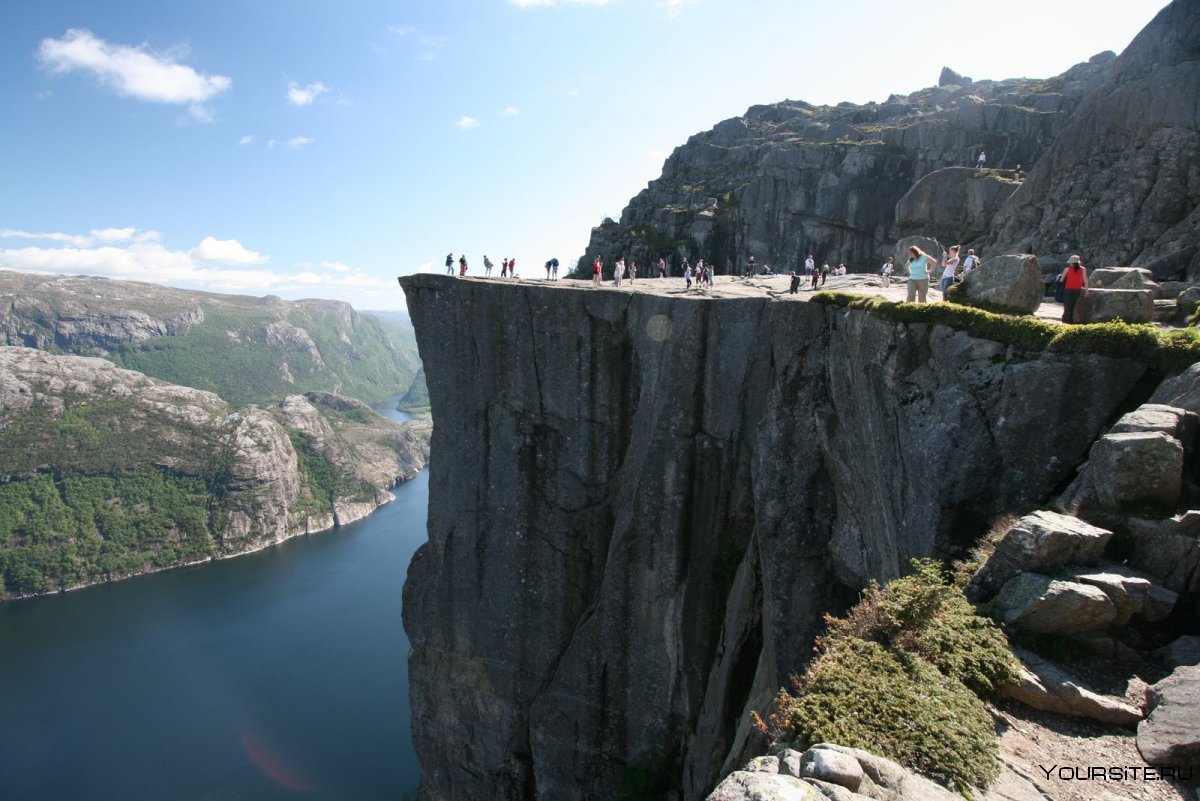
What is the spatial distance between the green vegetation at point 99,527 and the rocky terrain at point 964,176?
4639 inches

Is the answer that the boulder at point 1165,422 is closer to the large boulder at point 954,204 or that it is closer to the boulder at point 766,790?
the boulder at point 766,790

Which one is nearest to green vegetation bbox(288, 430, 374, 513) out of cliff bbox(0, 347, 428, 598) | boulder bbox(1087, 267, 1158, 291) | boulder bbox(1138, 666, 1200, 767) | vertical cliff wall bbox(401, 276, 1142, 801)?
cliff bbox(0, 347, 428, 598)

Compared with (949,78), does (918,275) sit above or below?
below

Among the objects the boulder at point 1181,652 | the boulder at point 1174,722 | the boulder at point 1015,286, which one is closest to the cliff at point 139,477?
the boulder at point 1015,286

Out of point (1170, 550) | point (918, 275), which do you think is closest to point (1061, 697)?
point (1170, 550)

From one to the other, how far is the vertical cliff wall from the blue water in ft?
106

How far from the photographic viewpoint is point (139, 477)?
14500 centimetres

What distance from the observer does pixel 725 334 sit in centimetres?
2319

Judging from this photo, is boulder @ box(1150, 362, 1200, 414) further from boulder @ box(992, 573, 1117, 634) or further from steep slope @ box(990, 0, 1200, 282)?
steep slope @ box(990, 0, 1200, 282)

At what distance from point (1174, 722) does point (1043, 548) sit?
238cm

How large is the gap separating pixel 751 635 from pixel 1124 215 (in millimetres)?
20423

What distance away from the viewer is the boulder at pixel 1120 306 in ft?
41.8

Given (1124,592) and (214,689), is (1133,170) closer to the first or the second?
(1124,592)

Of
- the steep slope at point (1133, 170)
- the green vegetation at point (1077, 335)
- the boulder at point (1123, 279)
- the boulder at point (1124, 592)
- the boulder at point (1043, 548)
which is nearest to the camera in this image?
the boulder at point (1124, 592)
